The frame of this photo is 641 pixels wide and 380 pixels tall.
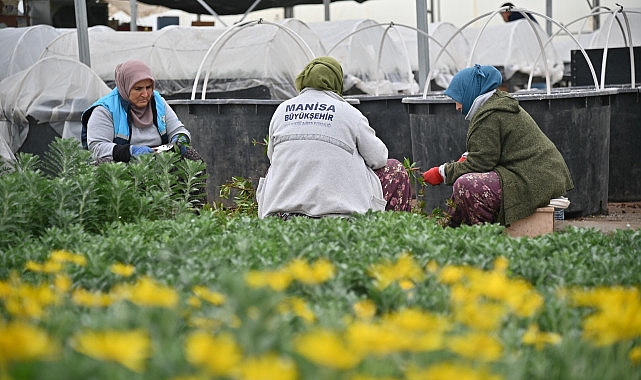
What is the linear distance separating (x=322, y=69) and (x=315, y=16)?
18086 millimetres

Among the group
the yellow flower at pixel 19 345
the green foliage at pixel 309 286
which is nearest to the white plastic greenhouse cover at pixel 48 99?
the green foliage at pixel 309 286

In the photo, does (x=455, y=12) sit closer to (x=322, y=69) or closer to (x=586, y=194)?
(x=586, y=194)

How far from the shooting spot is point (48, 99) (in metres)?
8.41

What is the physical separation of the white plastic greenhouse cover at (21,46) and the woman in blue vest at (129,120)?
6.53 metres

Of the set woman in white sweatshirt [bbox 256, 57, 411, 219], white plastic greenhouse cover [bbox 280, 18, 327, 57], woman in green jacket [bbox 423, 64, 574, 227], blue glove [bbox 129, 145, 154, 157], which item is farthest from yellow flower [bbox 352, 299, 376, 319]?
white plastic greenhouse cover [bbox 280, 18, 327, 57]

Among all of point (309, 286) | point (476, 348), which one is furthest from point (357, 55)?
point (476, 348)

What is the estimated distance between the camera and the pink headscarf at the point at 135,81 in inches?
227

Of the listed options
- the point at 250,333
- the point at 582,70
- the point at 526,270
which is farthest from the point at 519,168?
the point at 582,70

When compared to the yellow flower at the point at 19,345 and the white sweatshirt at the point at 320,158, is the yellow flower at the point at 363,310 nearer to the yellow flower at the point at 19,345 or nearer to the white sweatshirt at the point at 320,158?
the yellow flower at the point at 19,345

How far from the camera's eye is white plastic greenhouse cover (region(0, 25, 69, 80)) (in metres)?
12.1

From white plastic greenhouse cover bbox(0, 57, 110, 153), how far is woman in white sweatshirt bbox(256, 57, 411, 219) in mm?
3916

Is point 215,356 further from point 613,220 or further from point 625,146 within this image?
point 625,146

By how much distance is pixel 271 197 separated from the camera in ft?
16.2

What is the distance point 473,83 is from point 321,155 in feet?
4.08
